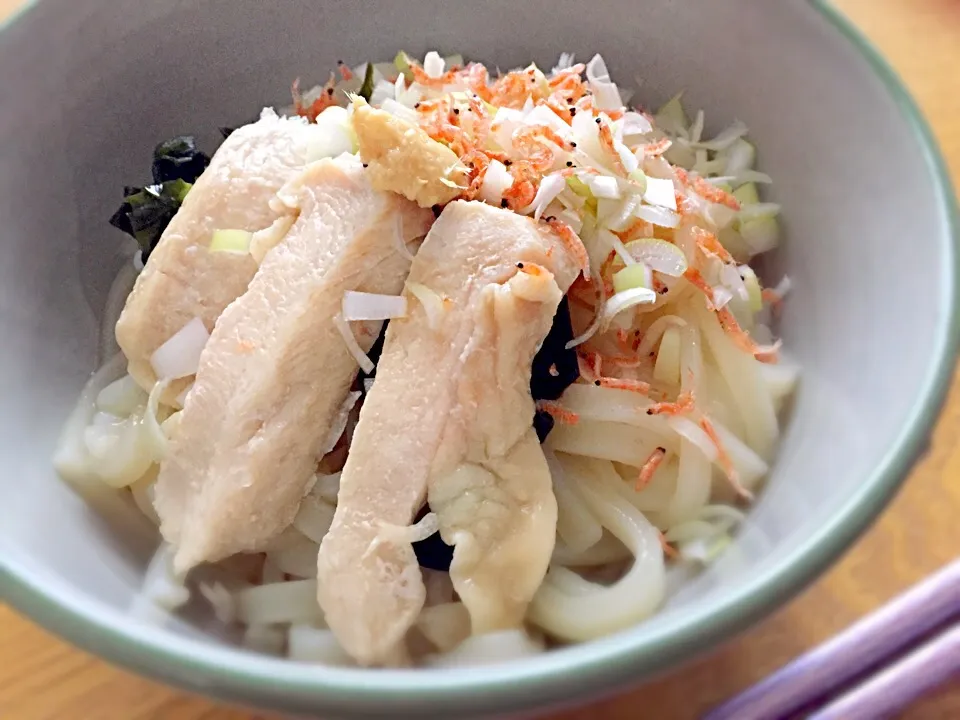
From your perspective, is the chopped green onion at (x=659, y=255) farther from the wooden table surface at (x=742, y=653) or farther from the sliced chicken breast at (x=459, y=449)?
the wooden table surface at (x=742, y=653)

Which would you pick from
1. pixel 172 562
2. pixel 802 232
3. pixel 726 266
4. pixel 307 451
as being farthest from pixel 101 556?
pixel 802 232

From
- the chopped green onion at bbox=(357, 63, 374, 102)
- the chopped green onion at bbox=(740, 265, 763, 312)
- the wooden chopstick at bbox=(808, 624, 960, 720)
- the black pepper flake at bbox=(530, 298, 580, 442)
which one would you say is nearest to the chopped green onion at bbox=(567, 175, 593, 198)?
the black pepper flake at bbox=(530, 298, 580, 442)

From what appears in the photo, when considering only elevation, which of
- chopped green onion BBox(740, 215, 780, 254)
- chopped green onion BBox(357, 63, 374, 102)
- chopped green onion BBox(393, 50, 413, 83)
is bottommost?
chopped green onion BBox(357, 63, 374, 102)

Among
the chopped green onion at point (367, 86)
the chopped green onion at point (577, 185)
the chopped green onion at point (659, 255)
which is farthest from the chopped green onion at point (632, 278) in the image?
the chopped green onion at point (367, 86)

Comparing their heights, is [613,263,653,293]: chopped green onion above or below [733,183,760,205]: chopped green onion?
below

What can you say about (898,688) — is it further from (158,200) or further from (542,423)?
(158,200)

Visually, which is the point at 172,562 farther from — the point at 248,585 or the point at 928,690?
the point at 928,690

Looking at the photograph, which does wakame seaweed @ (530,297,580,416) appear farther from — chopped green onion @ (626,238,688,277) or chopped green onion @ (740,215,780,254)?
chopped green onion @ (740,215,780,254)
